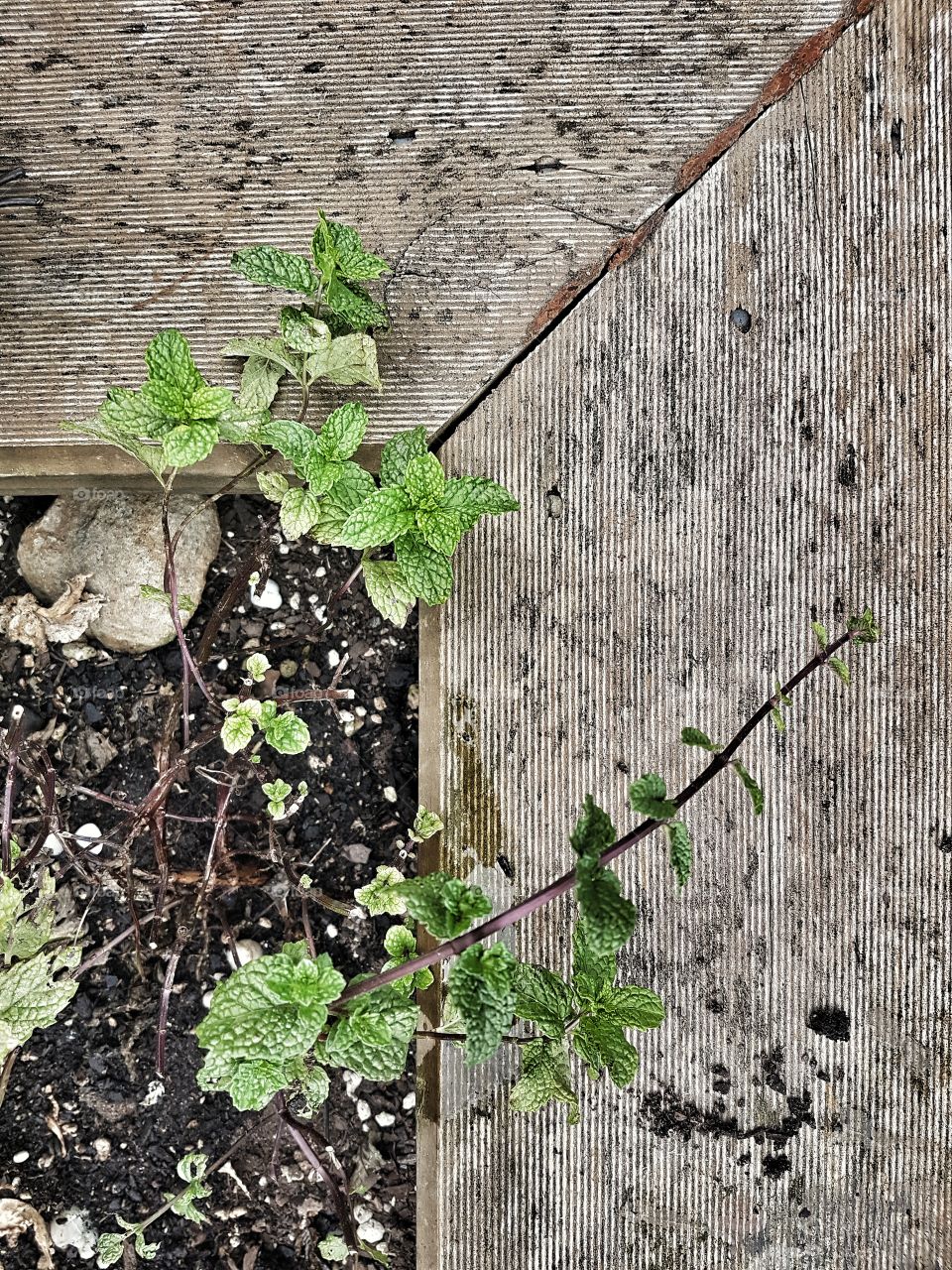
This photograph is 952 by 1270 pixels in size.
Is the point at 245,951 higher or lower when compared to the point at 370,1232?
higher

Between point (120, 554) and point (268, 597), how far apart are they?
0.72 feet

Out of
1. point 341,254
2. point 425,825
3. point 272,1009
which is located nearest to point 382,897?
point 425,825

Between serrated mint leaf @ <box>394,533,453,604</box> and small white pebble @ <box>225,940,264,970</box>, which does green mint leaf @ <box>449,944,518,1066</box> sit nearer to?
serrated mint leaf @ <box>394,533,453,604</box>

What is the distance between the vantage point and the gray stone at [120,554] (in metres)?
1.37

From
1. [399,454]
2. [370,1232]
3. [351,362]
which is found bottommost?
[370,1232]

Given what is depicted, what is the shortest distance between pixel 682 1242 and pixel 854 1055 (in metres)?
0.35

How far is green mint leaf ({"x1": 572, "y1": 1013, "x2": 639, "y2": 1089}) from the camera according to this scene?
1.03 metres

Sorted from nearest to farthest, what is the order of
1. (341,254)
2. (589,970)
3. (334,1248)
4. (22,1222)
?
(589,970) < (341,254) < (334,1248) < (22,1222)

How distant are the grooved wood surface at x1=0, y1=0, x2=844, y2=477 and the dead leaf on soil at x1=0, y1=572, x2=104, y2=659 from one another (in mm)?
205

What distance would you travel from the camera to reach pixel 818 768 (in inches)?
50.5

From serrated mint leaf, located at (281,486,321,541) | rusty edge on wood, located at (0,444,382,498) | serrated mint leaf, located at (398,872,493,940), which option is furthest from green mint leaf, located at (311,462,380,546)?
serrated mint leaf, located at (398,872,493,940)

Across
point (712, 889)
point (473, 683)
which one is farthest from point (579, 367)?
point (712, 889)

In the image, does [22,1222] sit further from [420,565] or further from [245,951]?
[420,565]

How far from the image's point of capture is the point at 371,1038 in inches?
37.5
